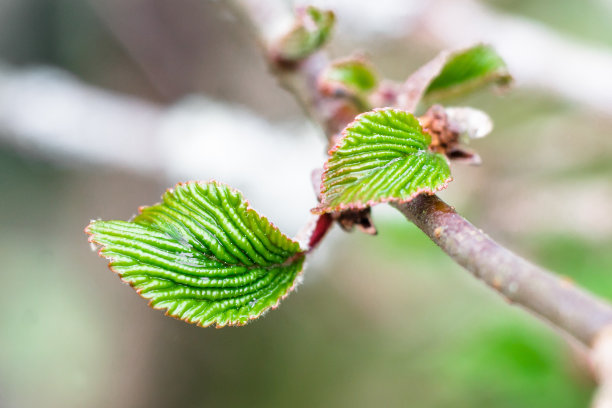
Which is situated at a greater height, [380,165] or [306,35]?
[306,35]

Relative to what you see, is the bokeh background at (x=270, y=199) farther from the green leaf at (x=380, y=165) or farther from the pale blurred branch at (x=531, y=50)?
the green leaf at (x=380, y=165)

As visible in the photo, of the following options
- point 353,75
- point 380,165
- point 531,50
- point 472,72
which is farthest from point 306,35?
point 531,50

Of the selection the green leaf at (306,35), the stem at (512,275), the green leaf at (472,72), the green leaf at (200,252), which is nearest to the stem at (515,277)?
the stem at (512,275)

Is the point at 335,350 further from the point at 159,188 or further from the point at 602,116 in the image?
the point at 602,116

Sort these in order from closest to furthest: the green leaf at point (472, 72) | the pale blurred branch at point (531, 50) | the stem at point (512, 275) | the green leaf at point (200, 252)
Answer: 1. the stem at point (512, 275)
2. the green leaf at point (200, 252)
3. the green leaf at point (472, 72)
4. the pale blurred branch at point (531, 50)

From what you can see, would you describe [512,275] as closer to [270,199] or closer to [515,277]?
[515,277]
